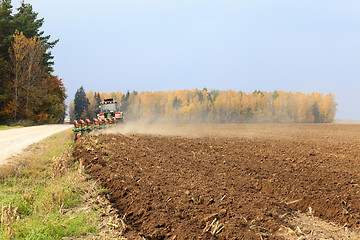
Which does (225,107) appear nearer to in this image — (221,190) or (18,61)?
(18,61)

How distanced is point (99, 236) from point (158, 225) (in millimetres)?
1014

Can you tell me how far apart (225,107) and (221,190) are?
8860 centimetres

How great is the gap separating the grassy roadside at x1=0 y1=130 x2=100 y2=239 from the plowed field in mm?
748

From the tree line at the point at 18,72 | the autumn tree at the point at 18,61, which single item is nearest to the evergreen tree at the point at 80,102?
the tree line at the point at 18,72

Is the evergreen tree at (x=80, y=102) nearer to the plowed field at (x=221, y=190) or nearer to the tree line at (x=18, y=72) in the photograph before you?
the tree line at (x=18, y=72)

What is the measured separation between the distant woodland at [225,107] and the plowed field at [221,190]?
76.3 m

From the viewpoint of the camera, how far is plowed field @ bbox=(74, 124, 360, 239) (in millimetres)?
5175

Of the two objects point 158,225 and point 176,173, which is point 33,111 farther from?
point 158,225

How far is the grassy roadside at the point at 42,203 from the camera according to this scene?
4.88 metres

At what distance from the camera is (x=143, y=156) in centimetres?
1077

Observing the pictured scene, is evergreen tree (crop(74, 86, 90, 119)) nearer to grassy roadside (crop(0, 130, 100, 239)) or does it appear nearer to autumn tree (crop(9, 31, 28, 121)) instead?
autumn tree (crop(9, 31, 28, 121))

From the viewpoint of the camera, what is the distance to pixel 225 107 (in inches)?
3706

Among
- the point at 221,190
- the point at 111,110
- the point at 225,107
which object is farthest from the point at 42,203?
the point at 225,107

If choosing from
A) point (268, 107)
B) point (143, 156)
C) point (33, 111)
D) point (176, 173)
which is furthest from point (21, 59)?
point (268, 107)
